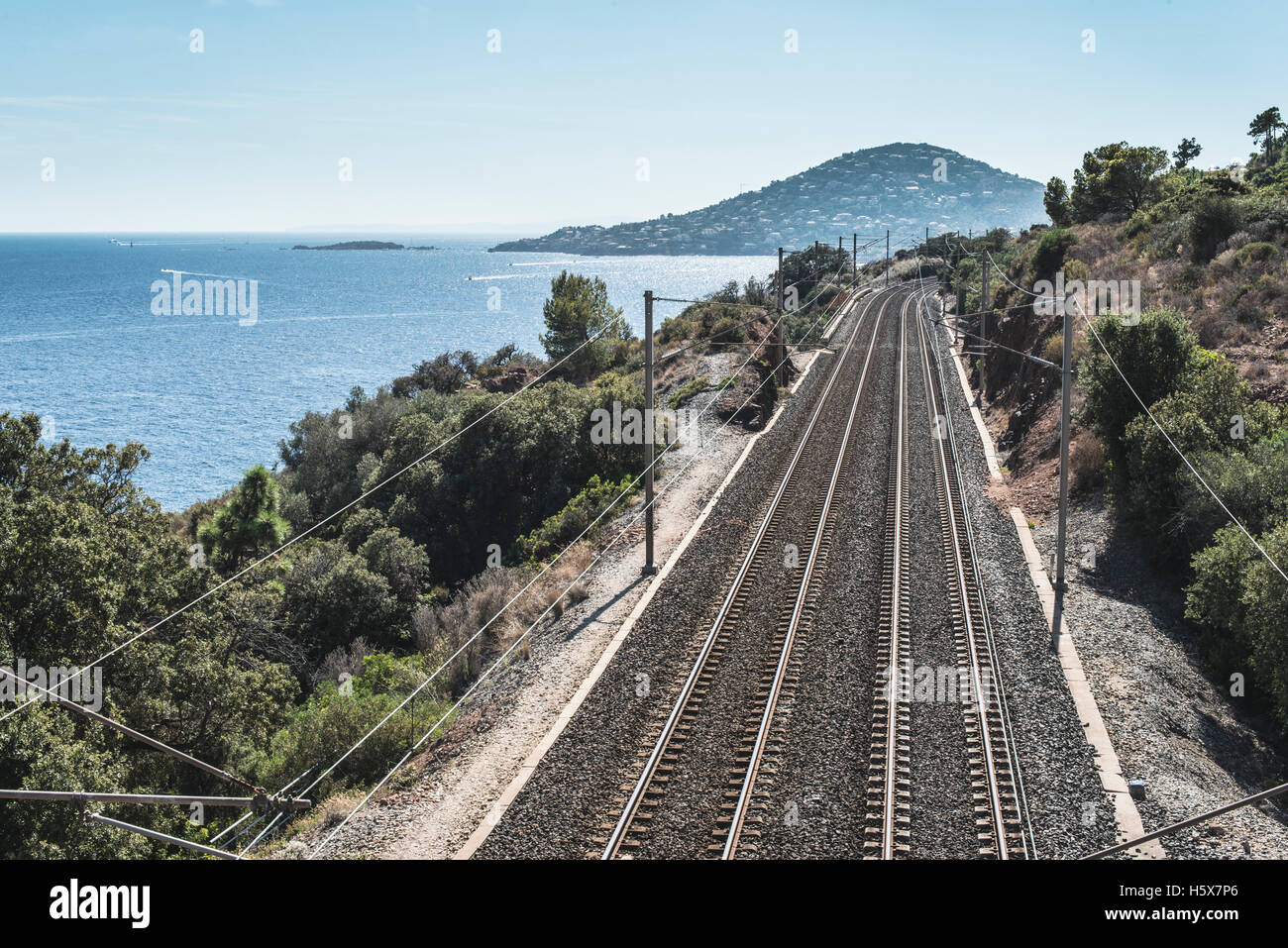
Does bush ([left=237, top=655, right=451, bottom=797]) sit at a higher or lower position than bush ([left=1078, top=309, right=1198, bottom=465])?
lower

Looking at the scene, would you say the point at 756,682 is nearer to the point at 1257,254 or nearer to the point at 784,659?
the point at 784,659

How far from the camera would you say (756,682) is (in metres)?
15.1

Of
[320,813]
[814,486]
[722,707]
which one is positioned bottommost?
[320,813]

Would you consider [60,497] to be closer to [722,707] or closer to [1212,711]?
[722,707]

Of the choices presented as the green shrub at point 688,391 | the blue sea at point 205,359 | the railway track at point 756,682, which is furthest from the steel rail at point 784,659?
the blue sea at point 205,359

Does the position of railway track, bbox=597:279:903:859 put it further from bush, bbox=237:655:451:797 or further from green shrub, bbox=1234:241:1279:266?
green shrub, bbox=1234:241:1279:266

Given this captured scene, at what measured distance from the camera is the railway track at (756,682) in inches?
450

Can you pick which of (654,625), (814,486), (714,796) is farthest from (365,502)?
(714,796)

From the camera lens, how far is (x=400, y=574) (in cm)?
2720

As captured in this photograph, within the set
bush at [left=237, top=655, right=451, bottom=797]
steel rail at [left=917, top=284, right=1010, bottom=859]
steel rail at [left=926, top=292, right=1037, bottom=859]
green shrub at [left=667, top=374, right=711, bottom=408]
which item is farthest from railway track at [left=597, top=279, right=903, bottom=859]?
green shrub at [left=667, top=374, right=711, bottom=408]

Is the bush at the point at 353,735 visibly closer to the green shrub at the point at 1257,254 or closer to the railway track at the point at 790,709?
the railway track at the point at 790,709

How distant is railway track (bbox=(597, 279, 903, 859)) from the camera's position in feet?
37.5
